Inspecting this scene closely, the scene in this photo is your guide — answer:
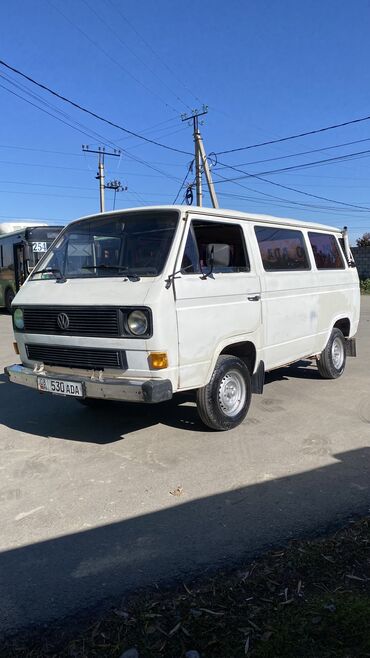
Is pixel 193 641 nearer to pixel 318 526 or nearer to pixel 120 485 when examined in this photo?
pixel 318 526

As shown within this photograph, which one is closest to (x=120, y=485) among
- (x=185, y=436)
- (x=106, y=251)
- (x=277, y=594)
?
(x=185, y=436)

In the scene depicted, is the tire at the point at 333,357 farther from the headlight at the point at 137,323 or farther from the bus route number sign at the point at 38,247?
the bus route number sign at the point at 38,247

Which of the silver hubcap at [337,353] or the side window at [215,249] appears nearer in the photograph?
the side window at [215,249]

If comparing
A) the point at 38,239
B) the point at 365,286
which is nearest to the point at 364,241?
the point at 365,286

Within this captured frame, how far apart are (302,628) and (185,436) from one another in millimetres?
2914

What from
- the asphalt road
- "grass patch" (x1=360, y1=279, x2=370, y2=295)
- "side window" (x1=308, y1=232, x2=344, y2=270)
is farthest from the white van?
"grass patch" (x1=360, y1=279, x2=370, y2=295)

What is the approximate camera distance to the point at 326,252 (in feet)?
24.8

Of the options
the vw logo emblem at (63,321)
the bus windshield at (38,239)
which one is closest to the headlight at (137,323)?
the vw logo emblem at (63,321)

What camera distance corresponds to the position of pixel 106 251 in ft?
17.6

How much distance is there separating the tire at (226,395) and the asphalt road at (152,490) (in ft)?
0.50

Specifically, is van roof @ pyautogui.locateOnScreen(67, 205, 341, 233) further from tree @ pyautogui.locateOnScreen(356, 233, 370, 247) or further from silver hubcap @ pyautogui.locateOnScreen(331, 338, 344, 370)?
tree @ pyautogui.locateOnScreen(356, 233, 370, 247)

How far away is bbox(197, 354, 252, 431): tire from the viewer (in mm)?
5090

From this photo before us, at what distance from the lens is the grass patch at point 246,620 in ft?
7.72

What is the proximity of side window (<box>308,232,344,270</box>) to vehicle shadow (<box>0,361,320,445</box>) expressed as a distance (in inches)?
103
